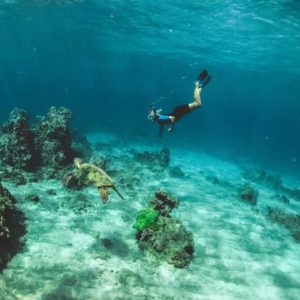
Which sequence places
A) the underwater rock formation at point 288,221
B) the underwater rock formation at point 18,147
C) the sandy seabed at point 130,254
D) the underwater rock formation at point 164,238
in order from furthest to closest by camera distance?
the underwater rock formation at point 18,147 < the underwater rock formation at point 288,221 < the underwater rock formation at point 164,238 < the sandy seabed at point 130,254

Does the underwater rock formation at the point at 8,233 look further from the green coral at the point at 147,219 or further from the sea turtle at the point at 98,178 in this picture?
the green coral at the point at 147,219

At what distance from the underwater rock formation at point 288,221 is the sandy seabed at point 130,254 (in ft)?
1.23

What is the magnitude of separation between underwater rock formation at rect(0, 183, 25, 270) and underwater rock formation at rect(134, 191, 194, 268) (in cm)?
353

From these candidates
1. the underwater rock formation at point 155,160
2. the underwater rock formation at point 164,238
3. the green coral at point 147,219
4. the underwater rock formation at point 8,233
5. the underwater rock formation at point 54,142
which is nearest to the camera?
the underwater rock formation at point 8,233

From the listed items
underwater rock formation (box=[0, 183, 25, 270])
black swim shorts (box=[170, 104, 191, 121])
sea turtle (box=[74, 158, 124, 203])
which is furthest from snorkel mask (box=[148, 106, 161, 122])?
underwater rock formation (box=[0, 183, 25, 270])

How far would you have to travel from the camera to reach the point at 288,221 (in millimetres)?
14766

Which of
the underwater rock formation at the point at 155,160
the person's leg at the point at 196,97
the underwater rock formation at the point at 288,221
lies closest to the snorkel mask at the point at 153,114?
the person's leg at the point at 196,97

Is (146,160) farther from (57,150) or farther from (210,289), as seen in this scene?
(210,289)

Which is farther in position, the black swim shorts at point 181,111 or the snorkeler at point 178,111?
the black swim shorts at point 181,111

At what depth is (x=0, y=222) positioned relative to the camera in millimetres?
8289

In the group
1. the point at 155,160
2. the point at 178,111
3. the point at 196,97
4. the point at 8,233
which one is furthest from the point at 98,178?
the point at 155,160

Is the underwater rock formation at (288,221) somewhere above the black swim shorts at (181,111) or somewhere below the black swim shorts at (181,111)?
below

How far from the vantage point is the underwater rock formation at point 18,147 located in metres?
15.0

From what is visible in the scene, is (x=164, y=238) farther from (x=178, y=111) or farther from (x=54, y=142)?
(x=54, y=142)
